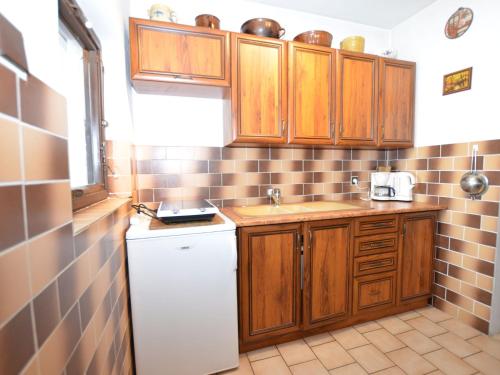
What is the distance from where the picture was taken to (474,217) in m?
1.79

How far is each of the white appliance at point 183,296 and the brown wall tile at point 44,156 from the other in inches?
30.2

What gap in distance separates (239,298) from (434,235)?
1.74 m

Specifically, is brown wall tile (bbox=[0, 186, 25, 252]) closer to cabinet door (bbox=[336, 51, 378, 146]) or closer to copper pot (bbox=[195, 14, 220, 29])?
copper pot (bbox=[195, 14, 220, 29])

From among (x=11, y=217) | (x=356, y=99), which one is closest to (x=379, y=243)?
(x=356, y=99)

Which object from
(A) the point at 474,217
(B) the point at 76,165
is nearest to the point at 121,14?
(B) the point at 76,165

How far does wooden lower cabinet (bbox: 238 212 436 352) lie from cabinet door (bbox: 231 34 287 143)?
70 centimetres

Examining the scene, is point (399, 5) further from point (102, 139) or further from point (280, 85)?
point (102, 139)

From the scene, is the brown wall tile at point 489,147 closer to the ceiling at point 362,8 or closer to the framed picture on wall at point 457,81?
the framed picture on wall at point 457,81

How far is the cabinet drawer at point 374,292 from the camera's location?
71.0 inches

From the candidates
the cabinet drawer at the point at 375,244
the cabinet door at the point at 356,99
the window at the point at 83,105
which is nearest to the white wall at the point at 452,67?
the cabinet door at the point at 356,99

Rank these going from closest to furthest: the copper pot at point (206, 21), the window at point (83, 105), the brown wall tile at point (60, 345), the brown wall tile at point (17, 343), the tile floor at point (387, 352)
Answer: the brown wall tile at point (17, 343) → the brown wall tile at point (60, 345) → the window at point (83, 105) → the tile floor at point (387, 352) → the copper pot at point (206, 21)

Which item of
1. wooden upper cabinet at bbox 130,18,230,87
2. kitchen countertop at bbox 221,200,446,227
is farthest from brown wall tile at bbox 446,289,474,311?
wooden upper cabinet at bbox 130,18,230,87

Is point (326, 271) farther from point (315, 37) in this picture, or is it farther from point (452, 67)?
point (452, 67)

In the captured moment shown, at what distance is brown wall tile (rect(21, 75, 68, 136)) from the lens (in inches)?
17.4
